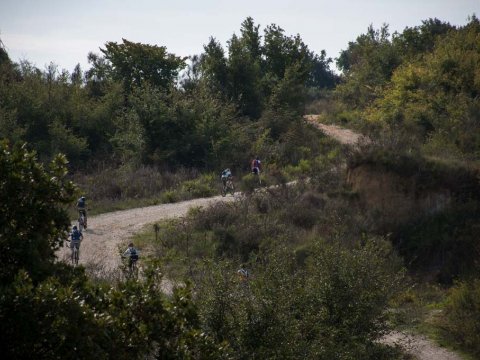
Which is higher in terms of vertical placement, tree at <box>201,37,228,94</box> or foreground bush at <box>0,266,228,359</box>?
tree at <box>201,37,228,94</box>

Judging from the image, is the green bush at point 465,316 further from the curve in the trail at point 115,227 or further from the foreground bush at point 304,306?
the curve in the trail at point 115,227

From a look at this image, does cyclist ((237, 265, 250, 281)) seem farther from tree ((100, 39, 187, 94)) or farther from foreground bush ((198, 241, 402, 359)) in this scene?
tree ((100, 39, 187, 94))

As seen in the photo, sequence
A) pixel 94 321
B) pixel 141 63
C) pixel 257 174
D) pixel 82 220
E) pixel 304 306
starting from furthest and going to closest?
pixel 141 63
pixel 257 174
pixel 82 220
pixel 304 306
pixel 94 321

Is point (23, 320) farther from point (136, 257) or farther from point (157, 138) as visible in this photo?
point (157, 138)

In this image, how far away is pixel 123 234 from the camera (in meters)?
27.9

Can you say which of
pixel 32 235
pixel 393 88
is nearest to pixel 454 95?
pixel 393 88

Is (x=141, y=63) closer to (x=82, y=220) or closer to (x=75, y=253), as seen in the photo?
(x=82, y=220)

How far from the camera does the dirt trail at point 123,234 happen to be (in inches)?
780

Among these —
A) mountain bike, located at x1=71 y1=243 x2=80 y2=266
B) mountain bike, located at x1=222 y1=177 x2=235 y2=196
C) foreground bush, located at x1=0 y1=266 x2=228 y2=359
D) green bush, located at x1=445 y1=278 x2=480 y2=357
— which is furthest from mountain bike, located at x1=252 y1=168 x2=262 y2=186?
foreground bush, located at x1=0 y1=266 x2=228 y2=359

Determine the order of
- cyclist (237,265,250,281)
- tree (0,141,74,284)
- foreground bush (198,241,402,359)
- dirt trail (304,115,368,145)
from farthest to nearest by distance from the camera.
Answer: dirt trail (304,115,368,145), cyclist (237,265,250,281), foreground bush (198,241,402,359), tree (0,141,74,284)

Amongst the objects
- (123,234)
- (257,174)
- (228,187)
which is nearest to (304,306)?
(123,234)

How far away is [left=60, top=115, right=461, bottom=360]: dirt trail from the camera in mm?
19812

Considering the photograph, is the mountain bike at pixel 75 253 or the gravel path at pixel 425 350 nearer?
the gravel path at pixel 425 350

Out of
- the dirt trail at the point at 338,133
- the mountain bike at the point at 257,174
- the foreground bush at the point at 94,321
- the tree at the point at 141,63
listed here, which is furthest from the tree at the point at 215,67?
the foreground bush at the point at 94,321
